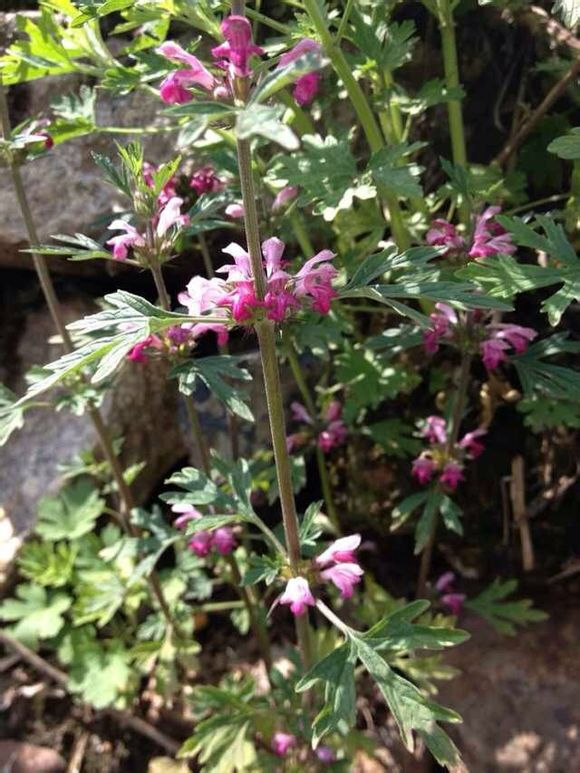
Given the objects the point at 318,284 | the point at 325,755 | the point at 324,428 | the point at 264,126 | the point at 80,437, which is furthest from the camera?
the point at 80,437

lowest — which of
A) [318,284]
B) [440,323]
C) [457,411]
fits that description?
[457,411]

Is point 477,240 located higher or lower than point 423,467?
higher

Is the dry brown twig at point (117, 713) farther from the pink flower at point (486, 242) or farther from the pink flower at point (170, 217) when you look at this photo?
the pink flower at point (486, 242)

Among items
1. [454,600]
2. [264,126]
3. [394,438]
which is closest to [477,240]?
[394,438]

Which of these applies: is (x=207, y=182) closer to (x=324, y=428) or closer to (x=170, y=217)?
(x=170, y=217)

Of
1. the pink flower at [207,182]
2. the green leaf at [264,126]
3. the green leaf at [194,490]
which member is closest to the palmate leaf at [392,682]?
the green leaf at [194,490]

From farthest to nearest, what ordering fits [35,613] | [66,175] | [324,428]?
[66,175], [35,613], [324,428]

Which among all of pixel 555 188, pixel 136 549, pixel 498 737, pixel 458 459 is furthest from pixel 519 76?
pixel 498 737
